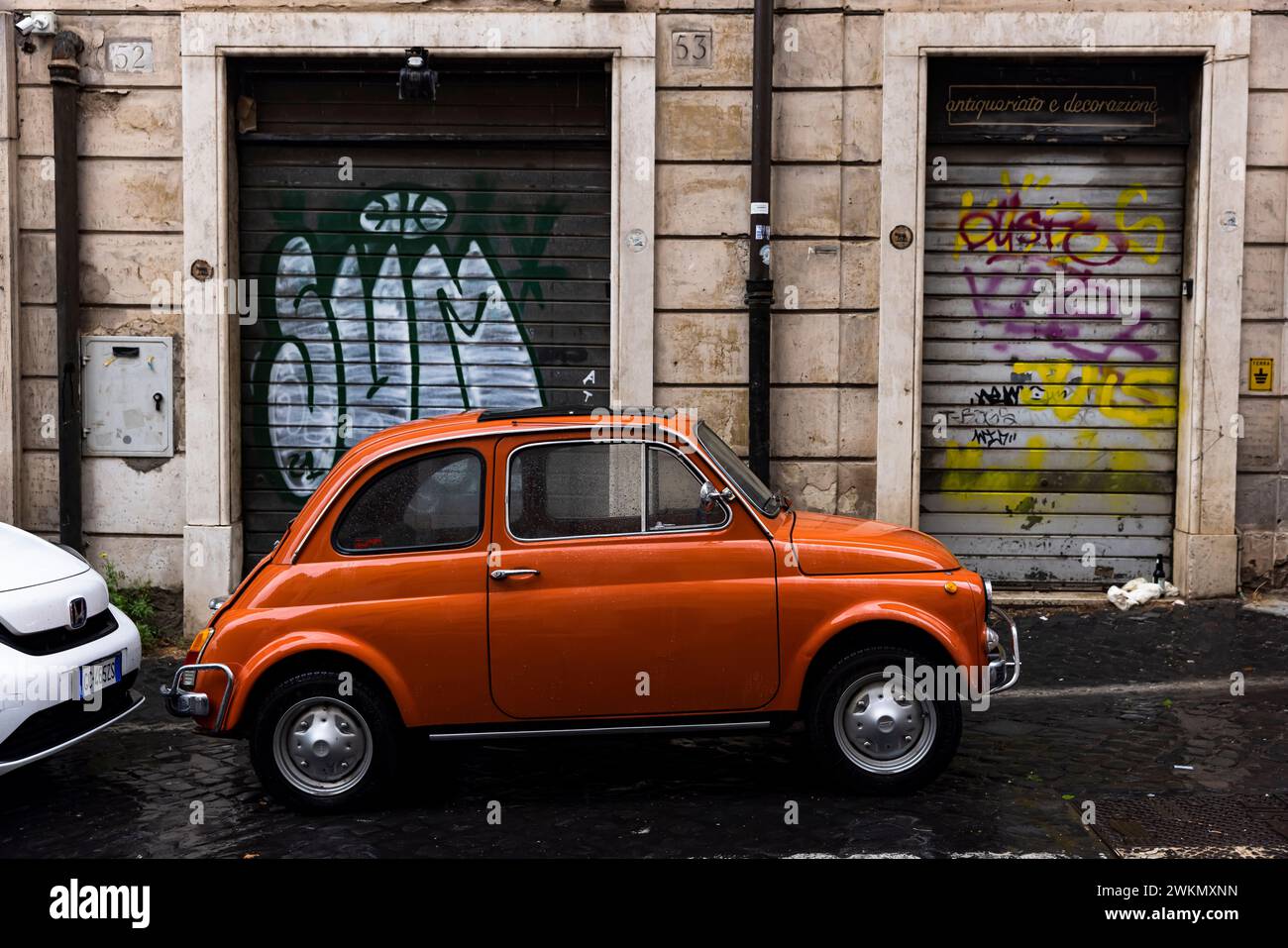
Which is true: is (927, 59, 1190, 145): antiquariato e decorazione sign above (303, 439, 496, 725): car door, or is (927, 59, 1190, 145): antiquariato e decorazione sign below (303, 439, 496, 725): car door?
above

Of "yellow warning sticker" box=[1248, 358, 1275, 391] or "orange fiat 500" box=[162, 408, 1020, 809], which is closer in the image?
"orange fiat 500" box=[162, 408, 1020, 809]

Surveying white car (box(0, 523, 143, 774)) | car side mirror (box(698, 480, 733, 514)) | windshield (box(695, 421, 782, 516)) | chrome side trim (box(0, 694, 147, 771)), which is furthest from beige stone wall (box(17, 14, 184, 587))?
car side mirror (box(698, 480, 733, 514))

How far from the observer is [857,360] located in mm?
10086

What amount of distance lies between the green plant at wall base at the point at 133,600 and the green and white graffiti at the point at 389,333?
1562 mm

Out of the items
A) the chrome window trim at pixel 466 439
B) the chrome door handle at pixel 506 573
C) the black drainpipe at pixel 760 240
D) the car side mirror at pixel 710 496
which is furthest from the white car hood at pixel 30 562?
the black drainpipe at pixel 760 240

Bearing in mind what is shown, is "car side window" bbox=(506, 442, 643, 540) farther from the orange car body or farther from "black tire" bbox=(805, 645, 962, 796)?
"black tire" bbox=(805, 645, 962, 796)

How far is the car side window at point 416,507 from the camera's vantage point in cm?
599

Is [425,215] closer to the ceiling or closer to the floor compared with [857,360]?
closer to the ceiling

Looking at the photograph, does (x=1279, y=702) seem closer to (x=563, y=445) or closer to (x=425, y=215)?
(x=563, y=445)

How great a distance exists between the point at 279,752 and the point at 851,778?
98.4 inches

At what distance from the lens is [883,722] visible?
5.91 meters

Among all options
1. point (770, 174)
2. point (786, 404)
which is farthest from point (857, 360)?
point (770, 174)

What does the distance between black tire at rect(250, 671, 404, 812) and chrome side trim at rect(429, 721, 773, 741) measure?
9.5 inches

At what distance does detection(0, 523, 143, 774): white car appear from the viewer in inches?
230
